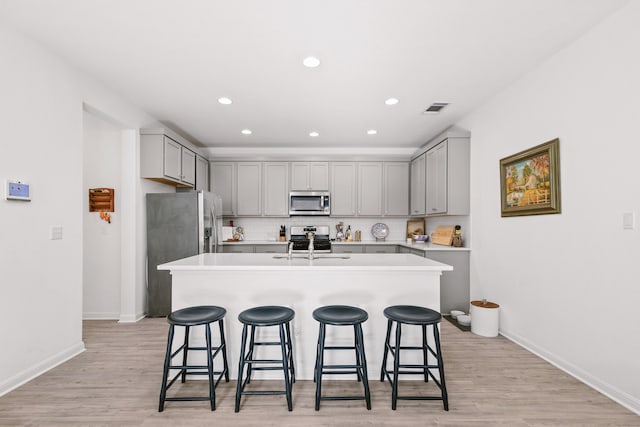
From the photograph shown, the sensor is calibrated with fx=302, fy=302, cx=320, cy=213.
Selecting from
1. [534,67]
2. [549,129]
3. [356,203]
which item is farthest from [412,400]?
[356,203]

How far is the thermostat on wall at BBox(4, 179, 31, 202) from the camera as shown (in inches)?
83.7

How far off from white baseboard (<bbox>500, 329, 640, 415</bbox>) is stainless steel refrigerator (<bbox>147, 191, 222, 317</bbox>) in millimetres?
3678

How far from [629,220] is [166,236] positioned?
436 cm

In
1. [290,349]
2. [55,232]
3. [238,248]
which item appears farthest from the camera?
[238,248]

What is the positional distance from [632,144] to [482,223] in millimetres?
1754

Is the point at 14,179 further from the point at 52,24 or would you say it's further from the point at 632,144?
the point at 632,144

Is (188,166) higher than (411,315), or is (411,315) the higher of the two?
(188,166)

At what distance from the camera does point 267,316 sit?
199cm

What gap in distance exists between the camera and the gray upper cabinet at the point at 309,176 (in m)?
5.28

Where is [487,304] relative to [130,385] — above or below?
above

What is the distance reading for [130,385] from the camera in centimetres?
222

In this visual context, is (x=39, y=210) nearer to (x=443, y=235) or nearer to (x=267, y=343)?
(x=267, y=343)

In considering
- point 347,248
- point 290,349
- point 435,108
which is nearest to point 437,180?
point 435,108

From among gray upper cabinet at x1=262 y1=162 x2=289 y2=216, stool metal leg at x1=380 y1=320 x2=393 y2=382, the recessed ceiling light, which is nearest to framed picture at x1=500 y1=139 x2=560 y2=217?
stool metal leg at x1=380 y1=320 x2=393 y2=382
